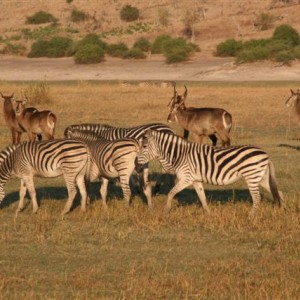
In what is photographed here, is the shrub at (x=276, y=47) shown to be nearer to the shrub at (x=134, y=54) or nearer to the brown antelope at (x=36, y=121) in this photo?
the shrub at (x=134, y=54)

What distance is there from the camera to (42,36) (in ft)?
213

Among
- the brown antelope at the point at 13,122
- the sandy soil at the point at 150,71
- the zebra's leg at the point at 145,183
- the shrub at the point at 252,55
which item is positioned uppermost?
the zebra's leg at the point at 145,183

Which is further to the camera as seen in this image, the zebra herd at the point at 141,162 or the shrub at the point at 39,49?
the shrub at the point at 39,49

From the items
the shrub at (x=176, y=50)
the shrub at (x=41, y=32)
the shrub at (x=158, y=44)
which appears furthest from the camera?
the shrub at (x=41, y=32)

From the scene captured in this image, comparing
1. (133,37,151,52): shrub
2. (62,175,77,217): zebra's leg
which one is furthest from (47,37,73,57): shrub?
(62,175,77,217): zebra's leg

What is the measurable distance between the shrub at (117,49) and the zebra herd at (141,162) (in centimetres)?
4196

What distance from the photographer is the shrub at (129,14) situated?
232 ft

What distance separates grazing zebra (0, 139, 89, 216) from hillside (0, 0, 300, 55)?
42329 millimetres

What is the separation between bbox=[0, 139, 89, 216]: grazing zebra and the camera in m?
11.3

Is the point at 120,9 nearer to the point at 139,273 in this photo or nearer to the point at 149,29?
the point at 149,29

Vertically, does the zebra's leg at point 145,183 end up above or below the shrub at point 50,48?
above

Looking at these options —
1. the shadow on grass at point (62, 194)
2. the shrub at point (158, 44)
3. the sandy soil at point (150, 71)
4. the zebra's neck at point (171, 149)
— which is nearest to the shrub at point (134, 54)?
the sandy soil at point (150, 71)

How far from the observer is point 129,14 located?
70.6 metres

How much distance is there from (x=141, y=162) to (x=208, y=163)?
3.42 ft
